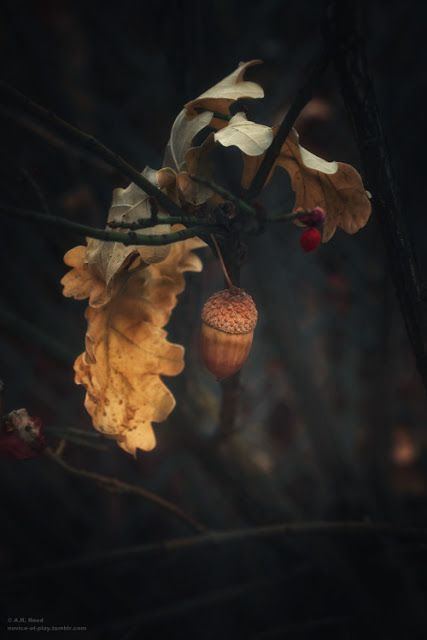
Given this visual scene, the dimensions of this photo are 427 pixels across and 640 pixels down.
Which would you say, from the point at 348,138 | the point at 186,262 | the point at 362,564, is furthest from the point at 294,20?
the point at 362,564

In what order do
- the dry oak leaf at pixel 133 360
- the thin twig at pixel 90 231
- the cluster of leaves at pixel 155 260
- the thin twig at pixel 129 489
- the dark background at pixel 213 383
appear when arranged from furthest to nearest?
1. the dark background at pixel 213 383
2. the thin twig at pixel 129 489
3. the dry oak leaf at pixel 133 360
4. the cluster of leaves at pixel 155 260
5. the thin twig at pixel 90 231

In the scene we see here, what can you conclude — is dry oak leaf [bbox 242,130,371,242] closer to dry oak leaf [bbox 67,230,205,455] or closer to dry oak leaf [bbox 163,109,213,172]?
dry oak leaf [bbox 163,109,213,172]

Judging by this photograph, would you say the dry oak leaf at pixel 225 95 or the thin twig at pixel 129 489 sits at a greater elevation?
the dry oak leaf at pixel 225 95

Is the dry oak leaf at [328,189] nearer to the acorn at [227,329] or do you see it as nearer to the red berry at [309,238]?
the red berry at [309,238]

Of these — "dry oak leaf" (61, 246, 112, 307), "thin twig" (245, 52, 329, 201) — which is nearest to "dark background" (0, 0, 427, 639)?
"dry oak leaf" (61, 246, 112, 307)

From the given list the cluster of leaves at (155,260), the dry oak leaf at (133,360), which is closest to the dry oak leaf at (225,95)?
the cluster of leaves at (155,260)

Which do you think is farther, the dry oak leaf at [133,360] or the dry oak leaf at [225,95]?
the dry oak leaf at [133,360]

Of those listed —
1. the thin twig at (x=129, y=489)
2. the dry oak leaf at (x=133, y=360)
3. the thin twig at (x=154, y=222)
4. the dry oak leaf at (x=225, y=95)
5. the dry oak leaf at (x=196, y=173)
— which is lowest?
the thin twig at (x=129, y=489)
